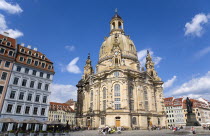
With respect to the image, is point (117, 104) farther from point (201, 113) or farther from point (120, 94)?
point (201, 113)

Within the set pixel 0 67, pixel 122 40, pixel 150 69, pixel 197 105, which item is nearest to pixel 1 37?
pixel 0 67

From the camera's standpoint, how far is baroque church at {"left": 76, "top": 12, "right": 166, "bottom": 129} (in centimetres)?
4936

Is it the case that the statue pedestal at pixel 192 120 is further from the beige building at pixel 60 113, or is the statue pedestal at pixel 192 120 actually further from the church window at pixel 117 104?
the beige building at pixel 60 113

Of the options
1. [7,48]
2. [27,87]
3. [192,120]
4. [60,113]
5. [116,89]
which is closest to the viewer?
[192,120]

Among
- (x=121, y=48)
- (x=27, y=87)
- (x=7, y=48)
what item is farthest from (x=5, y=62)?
(x=121, y=48)

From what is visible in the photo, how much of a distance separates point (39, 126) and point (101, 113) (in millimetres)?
19341

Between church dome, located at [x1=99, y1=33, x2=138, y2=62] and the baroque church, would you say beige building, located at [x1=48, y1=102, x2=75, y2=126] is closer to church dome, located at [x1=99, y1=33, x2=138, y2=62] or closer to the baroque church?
the baroque church

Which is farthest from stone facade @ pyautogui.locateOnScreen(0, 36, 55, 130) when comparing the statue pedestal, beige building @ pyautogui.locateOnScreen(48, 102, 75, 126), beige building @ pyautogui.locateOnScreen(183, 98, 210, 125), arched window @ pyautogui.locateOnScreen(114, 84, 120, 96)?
beige building @ pyautogui.locateOnScreen(183, 98, 210, 125)

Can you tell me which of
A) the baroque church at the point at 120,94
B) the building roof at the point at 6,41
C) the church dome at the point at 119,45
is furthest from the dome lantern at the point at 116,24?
the building roof at the point at 6,41

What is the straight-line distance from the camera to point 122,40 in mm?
68125

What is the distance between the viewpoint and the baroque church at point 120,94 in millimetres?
49359

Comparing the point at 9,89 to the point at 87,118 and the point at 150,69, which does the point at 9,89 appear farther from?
the point at 150,69

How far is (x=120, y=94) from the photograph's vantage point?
5062 cm

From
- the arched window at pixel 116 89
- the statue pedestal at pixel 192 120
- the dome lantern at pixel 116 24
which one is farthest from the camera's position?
the dome lantern at pixel 116 24
